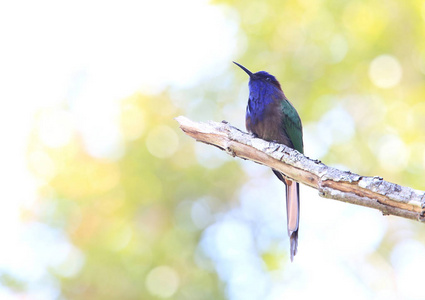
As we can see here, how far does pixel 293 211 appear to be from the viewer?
5.25 m

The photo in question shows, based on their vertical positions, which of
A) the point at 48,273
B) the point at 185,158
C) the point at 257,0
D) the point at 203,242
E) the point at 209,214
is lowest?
the point at 48,273

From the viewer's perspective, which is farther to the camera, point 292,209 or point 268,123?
point 268,123

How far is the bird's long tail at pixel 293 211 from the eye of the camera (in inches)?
199

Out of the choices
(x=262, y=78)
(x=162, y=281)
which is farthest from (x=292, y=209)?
(x=162, y=281)

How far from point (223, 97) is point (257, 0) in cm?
197

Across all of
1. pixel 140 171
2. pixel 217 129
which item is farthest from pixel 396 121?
pixel 217 129

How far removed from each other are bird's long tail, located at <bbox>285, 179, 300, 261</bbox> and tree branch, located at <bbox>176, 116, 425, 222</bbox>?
123cm

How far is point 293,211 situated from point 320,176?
67.4 inches

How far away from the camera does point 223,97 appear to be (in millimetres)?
7977

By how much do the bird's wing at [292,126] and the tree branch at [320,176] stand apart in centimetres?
136

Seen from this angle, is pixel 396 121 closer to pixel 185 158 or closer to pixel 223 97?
pixel 223 97

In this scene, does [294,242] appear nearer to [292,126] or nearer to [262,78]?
[292,126]

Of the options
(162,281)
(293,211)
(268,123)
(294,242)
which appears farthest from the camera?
(162,281)

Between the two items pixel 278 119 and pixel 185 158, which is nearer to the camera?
pixel 278 119
